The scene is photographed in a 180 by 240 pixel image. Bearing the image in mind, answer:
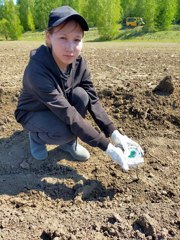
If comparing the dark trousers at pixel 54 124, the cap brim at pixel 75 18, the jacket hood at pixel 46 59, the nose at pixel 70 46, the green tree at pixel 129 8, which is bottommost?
the green tree at pixel 129 8

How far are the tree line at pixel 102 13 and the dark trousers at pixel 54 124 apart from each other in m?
17.9

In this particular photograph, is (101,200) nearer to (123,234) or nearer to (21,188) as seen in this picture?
(123,234)

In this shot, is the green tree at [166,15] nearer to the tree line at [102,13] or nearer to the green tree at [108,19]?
the tree line at [102,13]

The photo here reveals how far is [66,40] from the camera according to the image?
2.06m

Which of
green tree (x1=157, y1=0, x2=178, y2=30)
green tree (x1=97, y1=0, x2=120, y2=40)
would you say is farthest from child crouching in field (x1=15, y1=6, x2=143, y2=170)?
green tree (x1=157, y1=0, x2=178, y2=30)

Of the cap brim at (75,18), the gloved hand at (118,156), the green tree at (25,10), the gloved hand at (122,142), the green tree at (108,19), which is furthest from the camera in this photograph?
the green tree at (25,10)

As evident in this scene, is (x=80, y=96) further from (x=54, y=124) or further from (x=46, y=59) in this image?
(x=46, y=59)

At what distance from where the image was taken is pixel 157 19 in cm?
2169

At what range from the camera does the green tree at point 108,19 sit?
770 inches

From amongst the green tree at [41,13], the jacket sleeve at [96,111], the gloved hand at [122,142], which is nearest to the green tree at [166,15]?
the green tree at [41,13]

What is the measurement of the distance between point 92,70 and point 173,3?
19.6 meters

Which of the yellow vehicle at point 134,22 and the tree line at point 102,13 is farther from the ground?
the tree line at point 102,13

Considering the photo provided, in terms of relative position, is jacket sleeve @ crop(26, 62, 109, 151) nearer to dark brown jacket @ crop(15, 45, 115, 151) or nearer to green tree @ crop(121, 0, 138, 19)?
dark brown jacket @ crop(15, 45, 115, 151)

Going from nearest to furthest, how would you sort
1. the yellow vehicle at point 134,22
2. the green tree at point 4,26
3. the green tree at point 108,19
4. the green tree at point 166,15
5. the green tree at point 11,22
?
1. the green tree at point 108,19
2. the green tree at point 166,15
3. the green tree at point 11,22
4. the green tree at point 4,26
5. the yellow vehicle at point 134,22
